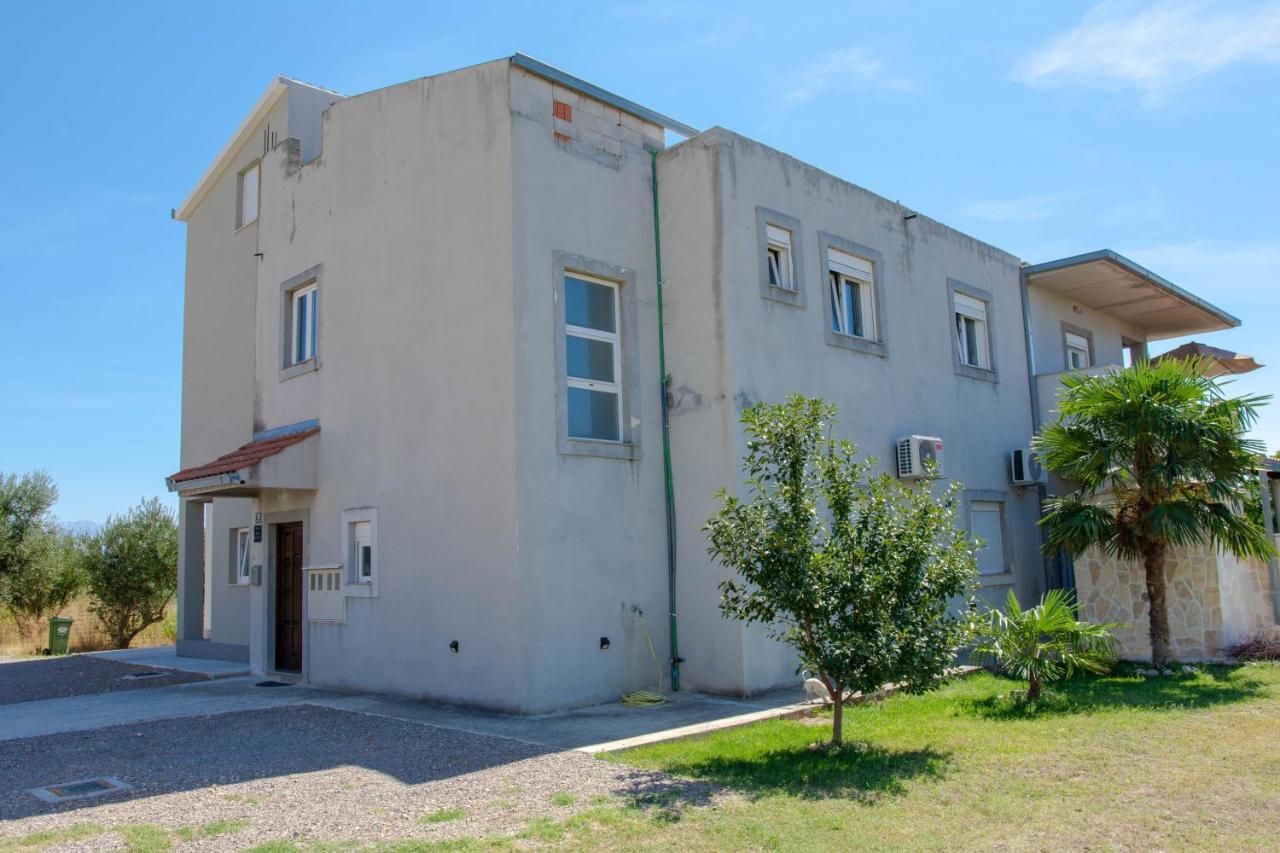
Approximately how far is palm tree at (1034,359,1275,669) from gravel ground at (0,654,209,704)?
11931 mm

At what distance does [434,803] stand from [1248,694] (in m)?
8.04

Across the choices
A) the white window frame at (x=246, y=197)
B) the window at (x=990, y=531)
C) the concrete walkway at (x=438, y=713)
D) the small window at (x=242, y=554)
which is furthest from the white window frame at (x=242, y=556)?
the window at (x=990, y=531)

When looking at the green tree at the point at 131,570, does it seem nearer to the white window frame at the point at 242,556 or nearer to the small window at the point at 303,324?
the white window frame at the point at 242,556

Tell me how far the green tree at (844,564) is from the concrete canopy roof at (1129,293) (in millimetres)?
10131

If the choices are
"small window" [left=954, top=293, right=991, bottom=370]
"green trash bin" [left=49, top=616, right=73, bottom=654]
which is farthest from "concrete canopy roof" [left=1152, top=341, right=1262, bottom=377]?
"green trash bin" [left=49, top=616, right=73, bottom=654]

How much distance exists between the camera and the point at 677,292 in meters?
11.5

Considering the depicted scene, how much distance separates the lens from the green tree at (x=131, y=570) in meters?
21.4

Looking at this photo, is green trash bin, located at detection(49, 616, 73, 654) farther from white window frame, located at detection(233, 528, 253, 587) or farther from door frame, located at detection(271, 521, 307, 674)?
door frame, located at detection(271, 521, 307, 674)

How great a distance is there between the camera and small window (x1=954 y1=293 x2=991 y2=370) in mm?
15227

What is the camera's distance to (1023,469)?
1516cm

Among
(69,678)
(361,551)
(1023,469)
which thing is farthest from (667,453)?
(69,678)

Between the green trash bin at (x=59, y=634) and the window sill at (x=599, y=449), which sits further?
the green trash bin at (x=59, y=634)

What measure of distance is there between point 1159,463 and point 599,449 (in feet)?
20.7

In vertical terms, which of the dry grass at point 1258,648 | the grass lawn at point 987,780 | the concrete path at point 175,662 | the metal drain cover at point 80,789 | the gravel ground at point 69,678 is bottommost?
the grass lawn at point 987,780
